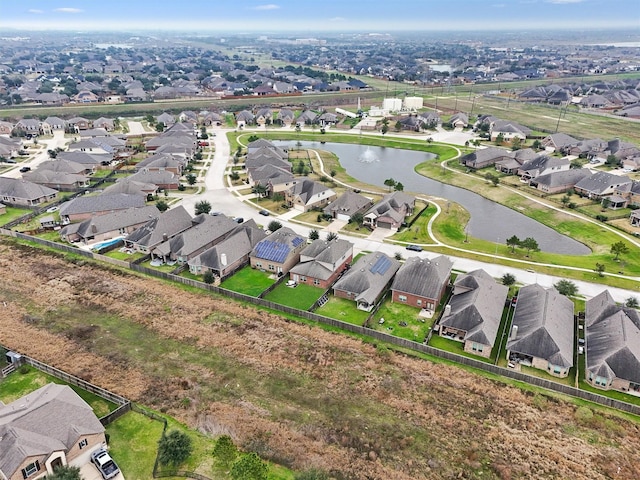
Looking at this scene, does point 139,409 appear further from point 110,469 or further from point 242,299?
point 242,299

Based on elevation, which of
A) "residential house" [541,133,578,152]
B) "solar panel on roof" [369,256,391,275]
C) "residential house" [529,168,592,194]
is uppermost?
"residential house" [541,133,578,152]

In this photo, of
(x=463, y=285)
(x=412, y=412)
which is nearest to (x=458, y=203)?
(x=463, y=285)

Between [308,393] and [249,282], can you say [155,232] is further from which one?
[308,393]

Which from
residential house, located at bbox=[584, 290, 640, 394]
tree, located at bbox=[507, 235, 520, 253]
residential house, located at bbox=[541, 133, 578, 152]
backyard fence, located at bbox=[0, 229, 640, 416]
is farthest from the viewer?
residential house, located at bbox=[541, 133, 578, 152]

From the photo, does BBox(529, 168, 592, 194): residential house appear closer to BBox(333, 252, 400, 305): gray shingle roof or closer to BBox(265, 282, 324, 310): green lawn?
BBox(333, 252, 400, 305): gray shingle roof

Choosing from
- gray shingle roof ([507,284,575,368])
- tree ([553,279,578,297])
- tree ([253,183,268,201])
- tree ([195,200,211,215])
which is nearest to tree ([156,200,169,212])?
tree ([195,200,211,215])
